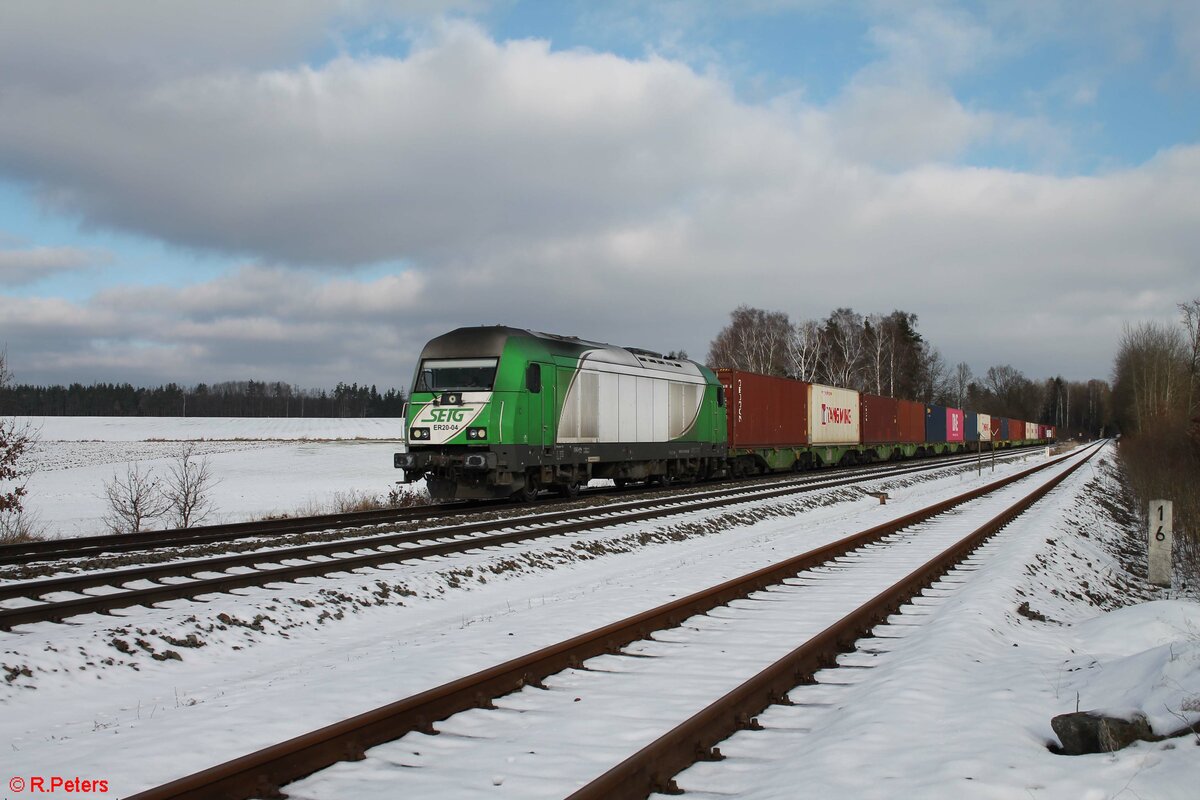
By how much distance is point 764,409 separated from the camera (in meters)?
30.1

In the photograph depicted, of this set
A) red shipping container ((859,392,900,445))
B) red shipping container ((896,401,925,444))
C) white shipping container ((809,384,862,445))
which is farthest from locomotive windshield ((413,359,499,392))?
red shipping container ((896,401,925,444))

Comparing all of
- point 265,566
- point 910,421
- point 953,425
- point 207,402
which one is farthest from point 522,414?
point 207,402

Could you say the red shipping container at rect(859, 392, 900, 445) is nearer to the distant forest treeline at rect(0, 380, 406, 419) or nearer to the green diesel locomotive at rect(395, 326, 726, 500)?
the green diesel locomotive at rect(395, 326, 726, 500)

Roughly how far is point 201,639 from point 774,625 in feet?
16.4

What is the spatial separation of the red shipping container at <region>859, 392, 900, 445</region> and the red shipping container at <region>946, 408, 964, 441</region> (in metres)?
14.8

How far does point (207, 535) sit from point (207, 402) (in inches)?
5504

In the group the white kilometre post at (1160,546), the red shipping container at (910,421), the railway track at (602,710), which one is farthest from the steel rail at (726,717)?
the red shipping container at (910,421)

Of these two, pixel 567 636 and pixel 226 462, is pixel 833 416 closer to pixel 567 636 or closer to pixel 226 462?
pixel 567 636

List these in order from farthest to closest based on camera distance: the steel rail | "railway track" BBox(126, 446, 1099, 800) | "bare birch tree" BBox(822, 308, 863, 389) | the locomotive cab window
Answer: "bare birch tree" BBox(822, 308, 863, 389) < the locomotive cab window < "railway track" BBox(126, 446, 1099, 800) < the steel rail

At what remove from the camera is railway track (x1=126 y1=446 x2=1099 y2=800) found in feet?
13.5

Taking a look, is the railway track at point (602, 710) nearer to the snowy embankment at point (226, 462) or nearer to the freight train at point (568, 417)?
the freight train at point (568, 417)

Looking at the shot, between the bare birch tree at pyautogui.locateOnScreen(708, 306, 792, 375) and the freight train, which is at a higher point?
the bare birch tree at pyautogui.locateOnScreen(708, 306, 792, 375)

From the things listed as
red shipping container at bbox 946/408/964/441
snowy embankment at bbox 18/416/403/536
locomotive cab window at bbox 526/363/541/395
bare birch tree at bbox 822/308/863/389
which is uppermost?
bare birch tree at bbox 822/308/863/389

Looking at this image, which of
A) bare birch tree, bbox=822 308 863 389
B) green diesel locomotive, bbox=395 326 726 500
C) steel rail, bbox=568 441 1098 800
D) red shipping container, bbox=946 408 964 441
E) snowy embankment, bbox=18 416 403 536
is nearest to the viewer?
steel rail, bbox=568 441 1098 800
